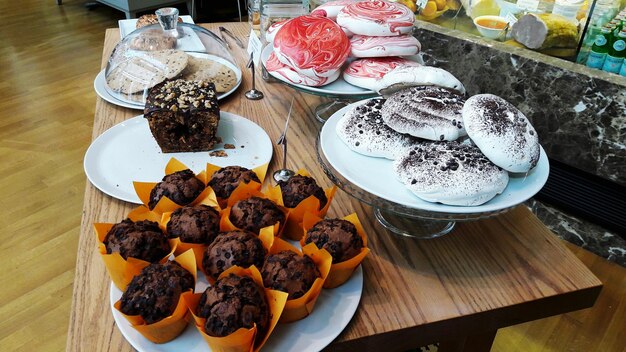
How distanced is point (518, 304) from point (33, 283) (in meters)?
1.59

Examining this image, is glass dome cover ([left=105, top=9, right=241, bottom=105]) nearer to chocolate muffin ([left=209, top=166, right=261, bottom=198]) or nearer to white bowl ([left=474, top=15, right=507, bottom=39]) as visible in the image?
chocolate muffin ([left=209, top=166, right=261, bottom=198])

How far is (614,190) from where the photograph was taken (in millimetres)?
1843

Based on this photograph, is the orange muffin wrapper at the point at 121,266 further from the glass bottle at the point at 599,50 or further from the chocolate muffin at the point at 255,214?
the glass bottle at the point at 599,50

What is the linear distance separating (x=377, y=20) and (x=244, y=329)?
786 mm

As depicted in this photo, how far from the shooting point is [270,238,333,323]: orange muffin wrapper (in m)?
0.68

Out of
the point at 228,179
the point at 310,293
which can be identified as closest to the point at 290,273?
the point at 310,293

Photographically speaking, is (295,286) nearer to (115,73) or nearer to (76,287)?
(76,287)

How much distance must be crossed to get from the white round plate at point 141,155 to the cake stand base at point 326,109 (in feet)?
0.58

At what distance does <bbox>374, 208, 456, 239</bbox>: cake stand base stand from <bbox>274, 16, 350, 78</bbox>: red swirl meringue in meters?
0.35

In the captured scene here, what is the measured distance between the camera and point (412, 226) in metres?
0.94

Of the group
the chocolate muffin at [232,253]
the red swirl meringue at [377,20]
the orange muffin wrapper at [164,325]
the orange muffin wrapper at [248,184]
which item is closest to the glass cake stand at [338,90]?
the red swirl meringue at [377,20]

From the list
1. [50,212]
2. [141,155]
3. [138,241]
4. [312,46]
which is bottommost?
[50,212]

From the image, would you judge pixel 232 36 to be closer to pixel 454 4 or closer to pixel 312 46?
pixel 312 46

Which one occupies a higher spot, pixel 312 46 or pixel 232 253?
pixel 312 46
